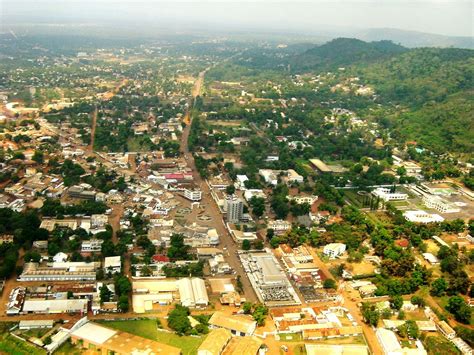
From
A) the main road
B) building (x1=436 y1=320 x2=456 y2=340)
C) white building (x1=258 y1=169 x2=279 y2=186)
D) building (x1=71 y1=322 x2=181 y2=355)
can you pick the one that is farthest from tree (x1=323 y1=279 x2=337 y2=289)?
white building (x1=258 y1=169 x2=279 y2=186)

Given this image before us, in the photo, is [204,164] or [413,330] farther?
[204,164]

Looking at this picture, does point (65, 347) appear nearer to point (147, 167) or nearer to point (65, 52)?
point (147, 167)

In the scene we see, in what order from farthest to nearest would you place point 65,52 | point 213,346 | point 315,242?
point 65,52 → point 315,242 → point 213,346

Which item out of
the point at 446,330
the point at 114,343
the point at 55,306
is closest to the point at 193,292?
the point at 114,343

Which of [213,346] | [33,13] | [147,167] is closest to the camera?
[213,346]

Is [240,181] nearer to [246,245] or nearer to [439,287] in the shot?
[246,245]

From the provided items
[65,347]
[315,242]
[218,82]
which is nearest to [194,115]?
[218,82]

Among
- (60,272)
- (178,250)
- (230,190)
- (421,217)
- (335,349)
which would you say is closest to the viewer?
(335,349)
